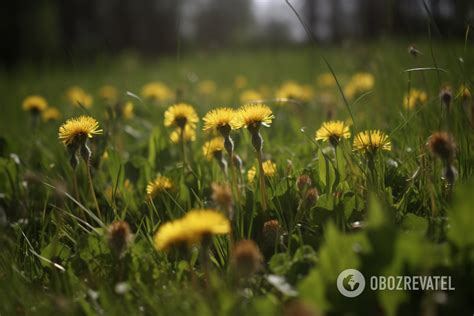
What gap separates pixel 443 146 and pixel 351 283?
15.9 inches

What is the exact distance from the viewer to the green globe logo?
33.0 inches

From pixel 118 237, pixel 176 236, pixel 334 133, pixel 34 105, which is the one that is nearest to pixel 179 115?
pixel 334 133

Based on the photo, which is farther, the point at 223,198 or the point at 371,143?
the point at 371,143

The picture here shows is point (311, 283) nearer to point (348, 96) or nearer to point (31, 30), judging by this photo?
point (348, 96)

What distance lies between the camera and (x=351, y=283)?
2.79 feet

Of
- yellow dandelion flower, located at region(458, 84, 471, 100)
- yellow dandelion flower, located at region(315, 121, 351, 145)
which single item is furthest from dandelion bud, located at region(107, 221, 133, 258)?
yellow dandelion flower, located at region(458, 84, 471, 100)

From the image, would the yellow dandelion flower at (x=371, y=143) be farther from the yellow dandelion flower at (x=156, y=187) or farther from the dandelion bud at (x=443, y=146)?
the yellow dandelion flower at (x=156, y=187)

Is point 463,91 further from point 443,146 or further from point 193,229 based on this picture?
point 193,229

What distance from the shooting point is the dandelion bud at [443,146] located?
1.04 meters

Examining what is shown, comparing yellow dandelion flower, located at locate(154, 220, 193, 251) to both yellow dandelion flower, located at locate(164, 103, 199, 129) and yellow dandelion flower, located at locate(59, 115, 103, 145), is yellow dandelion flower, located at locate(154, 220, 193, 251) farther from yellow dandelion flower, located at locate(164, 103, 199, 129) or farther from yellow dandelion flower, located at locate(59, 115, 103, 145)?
yellow dandelion flower, located at locate(164, 103, 199, 129)

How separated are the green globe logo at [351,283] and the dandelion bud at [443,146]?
1.24 feet

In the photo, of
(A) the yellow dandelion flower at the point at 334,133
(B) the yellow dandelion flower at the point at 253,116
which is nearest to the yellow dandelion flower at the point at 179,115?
(B) the yellow dandelion flower at the point at 253,116

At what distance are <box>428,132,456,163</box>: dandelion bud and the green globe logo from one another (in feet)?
1.24

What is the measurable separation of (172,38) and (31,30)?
33.3ft
